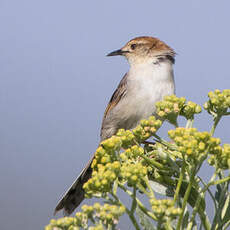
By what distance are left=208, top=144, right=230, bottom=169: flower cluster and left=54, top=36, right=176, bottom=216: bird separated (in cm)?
328

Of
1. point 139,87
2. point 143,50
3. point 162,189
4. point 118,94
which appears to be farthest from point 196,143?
point 143,50

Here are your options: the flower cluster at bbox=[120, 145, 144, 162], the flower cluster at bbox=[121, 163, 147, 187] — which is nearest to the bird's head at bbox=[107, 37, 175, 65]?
the flower cluster at bbox=[120, 145, 144, 162]

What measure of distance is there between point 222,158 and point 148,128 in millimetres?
659

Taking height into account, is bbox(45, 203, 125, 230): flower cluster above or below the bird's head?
below

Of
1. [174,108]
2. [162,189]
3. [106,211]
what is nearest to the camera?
[106,211]

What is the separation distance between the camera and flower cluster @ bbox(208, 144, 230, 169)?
2248 millimetres

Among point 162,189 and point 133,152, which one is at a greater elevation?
point 133,152

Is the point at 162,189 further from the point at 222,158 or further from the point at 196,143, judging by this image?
the point at 196,143

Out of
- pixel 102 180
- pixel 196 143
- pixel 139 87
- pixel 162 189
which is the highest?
pixel 139 87

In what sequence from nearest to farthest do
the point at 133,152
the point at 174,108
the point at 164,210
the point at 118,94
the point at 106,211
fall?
the point at 164,210
the point at 106,211
the point at 133,152
the point at 174,108
the point at 118,94

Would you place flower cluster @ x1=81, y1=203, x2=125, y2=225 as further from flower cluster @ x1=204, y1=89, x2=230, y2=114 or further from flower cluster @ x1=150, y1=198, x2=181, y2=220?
flower cluster @ x1=204, y1=89, x2=230, y2=114

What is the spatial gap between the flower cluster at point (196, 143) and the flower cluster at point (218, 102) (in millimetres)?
537

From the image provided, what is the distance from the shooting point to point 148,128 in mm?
2781

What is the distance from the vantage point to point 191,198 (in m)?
2.59
